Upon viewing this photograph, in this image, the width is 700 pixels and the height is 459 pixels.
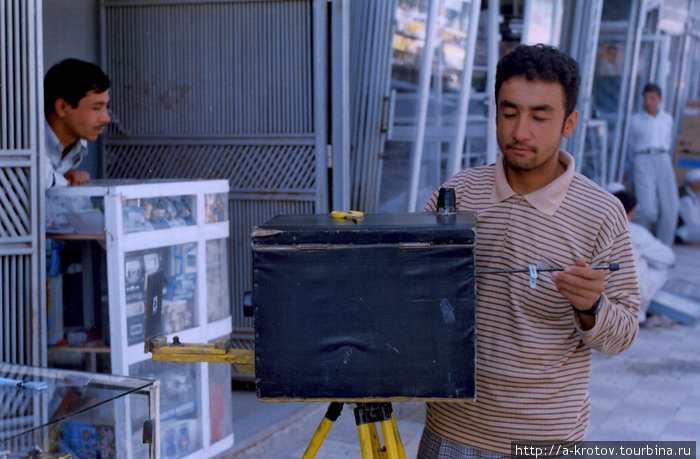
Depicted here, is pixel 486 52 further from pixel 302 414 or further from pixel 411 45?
pixel 302 414

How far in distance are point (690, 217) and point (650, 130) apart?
186cm

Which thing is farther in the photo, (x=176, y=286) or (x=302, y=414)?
(x=302, y=414)

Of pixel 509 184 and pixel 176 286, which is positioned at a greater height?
pixel 509 184

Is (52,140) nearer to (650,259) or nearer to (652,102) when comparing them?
(650,259)

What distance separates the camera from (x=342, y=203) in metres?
4.84

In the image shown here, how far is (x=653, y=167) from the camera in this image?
11.1 meters

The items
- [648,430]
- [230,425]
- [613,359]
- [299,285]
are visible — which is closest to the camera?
[299,285]

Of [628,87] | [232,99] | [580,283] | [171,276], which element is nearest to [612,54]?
[628,87]

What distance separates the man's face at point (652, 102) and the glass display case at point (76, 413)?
31.7 feet

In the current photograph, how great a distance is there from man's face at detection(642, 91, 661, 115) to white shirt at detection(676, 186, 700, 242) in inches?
74.0

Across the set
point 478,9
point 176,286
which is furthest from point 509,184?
point 478,9

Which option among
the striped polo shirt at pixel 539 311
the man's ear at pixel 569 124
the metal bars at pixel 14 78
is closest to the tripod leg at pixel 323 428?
the striped polo shirt at pixel 539 311

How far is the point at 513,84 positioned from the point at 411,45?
3394 millimetres

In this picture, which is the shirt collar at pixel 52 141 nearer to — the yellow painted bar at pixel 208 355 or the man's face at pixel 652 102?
the yellow painted bar at pixel 208 355
